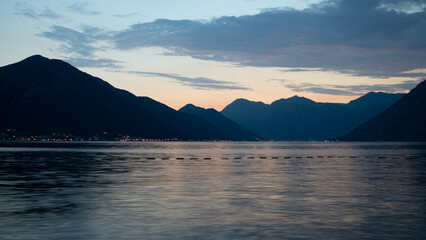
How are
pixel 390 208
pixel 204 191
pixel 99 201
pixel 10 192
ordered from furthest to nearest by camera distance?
pixel 204 191
pixel 10 192
pixel 99 201
pixel 390 208

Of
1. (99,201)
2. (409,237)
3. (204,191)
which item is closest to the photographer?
(409,237)

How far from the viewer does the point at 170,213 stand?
26375mm

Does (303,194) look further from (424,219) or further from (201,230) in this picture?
(201,230)

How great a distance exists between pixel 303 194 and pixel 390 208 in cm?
858

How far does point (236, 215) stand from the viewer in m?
25.6

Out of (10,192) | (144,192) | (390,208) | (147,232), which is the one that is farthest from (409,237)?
(10,192)

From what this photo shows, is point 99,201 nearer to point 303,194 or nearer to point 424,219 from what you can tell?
point 303,194

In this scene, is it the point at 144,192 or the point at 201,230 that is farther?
the point at 144,192

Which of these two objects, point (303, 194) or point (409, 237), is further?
point (303, 194)

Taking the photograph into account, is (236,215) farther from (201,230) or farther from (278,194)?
(278,194)

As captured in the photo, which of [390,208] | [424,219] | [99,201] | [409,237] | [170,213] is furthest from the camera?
[99,201]

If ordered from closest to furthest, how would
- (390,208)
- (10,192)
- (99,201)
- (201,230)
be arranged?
(201,230) → (390,208) → (99,201) → (10,192)

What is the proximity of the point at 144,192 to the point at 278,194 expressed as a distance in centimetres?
1085

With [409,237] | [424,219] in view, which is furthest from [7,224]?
[424,219]
